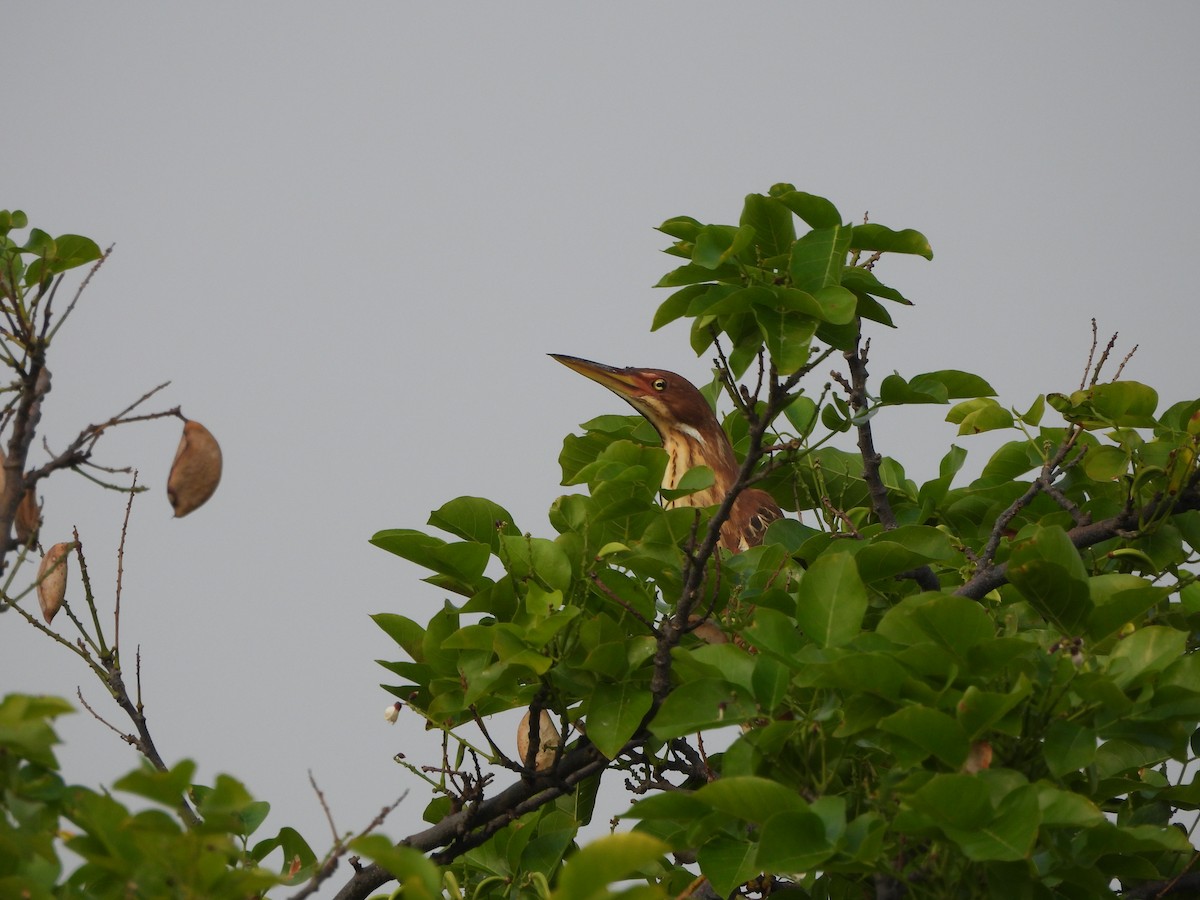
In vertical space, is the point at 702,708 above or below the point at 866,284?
below

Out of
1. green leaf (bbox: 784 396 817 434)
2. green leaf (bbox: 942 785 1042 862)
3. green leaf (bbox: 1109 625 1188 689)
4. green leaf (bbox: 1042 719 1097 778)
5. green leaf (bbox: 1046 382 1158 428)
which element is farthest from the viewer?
green leaf (bbox: 784 396 817 434)

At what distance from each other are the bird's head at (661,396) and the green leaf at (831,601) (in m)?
2.57

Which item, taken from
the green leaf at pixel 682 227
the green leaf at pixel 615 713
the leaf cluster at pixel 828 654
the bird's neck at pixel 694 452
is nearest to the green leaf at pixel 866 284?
the leaf cluster at pixel 828 654

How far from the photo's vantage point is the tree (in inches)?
83.0

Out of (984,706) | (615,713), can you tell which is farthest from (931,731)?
(615,713)

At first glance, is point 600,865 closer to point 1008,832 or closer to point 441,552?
point 1008,832

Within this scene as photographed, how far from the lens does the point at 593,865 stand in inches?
60.8

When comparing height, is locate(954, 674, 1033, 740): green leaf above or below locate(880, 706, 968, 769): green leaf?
above

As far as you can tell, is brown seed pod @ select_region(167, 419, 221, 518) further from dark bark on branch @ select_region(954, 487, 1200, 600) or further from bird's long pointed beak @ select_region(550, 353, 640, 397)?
bird's long pointed beak @ select_region(550, 353, 640, 397)

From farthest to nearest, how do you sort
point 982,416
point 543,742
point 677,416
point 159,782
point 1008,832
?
point 677,416
point 982,416
point 543,742
point 1008,832
point 159,782

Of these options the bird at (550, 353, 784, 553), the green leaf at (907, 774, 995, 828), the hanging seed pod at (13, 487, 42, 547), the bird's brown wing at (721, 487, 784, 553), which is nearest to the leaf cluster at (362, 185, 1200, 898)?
the green leaf at (907, 774, 995, 828)

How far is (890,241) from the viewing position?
9.31 ft

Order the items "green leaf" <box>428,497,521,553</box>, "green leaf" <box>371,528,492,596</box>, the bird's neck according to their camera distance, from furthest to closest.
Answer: the bird's neck → "green leaf" <box>428,497,521,553</box> → "green leaf" <box>371,528,492,596</box>

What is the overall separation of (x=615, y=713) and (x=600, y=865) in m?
1.07
